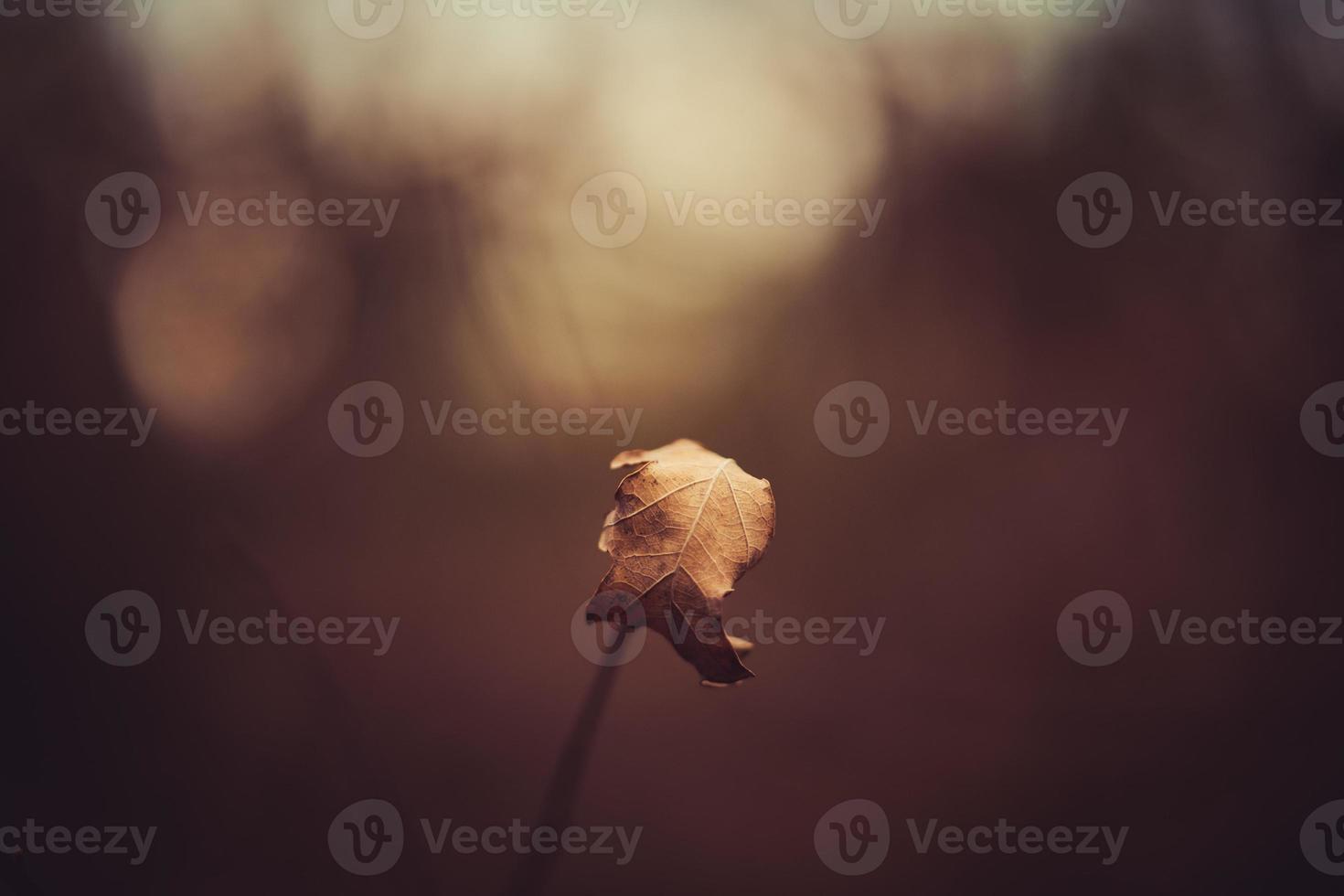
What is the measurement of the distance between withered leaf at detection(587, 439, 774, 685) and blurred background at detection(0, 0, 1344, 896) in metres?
0.56

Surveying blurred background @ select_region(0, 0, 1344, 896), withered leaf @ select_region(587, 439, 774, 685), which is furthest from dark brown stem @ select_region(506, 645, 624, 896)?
withered leaf @ select_region(587, 439, 774, 685)

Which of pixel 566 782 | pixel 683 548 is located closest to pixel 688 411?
pixel 683 548

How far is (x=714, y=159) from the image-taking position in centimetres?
170

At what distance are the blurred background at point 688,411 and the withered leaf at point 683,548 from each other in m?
0.56

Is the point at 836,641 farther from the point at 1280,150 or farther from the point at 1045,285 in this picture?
the point at 1280,150

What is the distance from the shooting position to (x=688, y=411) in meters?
1.69

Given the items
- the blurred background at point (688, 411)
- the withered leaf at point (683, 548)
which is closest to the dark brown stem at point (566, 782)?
the blurred background at point (688, 411)

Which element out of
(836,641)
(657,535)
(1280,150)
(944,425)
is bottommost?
(657,535)

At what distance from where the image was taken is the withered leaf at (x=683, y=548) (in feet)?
3.51

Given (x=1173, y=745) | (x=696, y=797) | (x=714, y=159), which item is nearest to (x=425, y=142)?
(x=714, y=159)

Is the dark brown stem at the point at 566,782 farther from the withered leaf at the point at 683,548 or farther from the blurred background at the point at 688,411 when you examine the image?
the withered leaf at the point at 683,548

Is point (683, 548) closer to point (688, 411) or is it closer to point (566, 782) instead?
point (688, 411)

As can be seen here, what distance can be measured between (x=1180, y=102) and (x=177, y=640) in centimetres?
261

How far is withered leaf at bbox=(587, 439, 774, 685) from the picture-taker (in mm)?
1069
